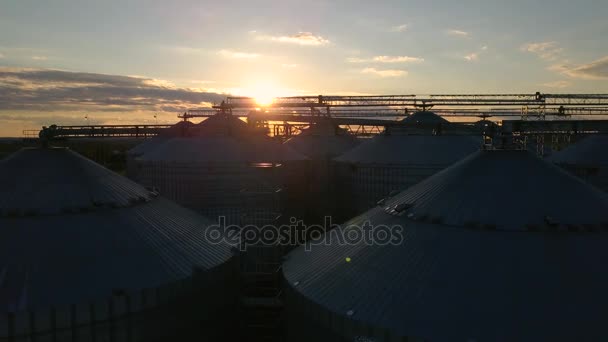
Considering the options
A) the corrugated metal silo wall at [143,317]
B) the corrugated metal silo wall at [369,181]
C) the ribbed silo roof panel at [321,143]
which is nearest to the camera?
the corrugated metal silo wall at [143,317]

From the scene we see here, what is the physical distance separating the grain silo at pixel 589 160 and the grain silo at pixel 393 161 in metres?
7.08

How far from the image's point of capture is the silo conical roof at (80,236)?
1042 cm

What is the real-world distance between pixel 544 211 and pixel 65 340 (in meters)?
11.5

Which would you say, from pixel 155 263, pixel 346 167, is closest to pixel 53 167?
pixel 155 263

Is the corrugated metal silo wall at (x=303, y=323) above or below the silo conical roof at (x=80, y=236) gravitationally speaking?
below

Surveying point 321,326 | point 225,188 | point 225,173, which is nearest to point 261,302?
point 321,326

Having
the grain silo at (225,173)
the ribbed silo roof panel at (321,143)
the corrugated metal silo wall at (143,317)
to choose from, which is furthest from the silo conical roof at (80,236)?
the ribbed silo roof panel at (321,143)

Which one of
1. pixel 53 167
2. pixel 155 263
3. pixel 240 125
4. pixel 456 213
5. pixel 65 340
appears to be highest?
pixel 240 125

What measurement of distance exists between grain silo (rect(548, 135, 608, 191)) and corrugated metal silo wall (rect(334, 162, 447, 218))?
11393 millimetres

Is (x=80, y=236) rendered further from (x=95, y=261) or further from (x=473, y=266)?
(x=473, y=266)

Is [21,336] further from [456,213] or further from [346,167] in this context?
[346,167]

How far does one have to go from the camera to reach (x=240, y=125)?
99.9 ft

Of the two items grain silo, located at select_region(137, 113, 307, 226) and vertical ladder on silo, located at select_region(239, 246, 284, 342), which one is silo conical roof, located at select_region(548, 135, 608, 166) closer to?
grain silo, located at select_region(137, 113, 307, 226)

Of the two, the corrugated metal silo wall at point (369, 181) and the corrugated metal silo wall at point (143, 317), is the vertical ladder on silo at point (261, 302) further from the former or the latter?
the corrugated metal silo wall at point (369, 181)
